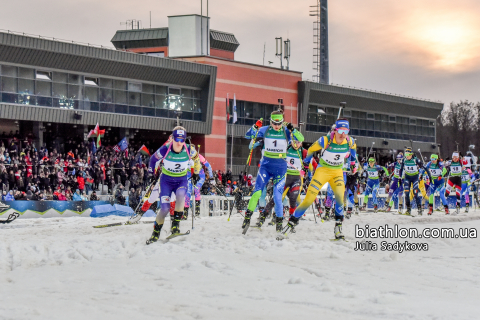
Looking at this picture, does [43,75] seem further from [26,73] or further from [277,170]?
[277,170]

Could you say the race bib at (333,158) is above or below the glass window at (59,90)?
below

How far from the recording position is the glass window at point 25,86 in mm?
36250

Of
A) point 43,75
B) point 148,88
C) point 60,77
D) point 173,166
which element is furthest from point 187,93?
point 173,166

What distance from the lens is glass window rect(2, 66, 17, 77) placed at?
3556cm

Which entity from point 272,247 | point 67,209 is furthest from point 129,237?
point 67,209

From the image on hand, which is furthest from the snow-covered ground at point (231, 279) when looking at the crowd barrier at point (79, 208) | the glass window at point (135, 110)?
the glass window at point (135, 110)

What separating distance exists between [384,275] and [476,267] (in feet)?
6.04

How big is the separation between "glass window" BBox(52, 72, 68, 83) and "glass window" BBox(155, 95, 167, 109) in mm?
6953

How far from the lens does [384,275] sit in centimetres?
814

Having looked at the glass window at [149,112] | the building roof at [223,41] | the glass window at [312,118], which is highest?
the building roof at [223,41]

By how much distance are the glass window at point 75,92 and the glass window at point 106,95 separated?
4.91ft

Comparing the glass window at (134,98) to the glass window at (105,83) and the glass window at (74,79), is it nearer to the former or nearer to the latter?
the glass window at (105,83)

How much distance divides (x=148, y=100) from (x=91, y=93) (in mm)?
4431

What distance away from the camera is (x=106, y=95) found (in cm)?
4053
